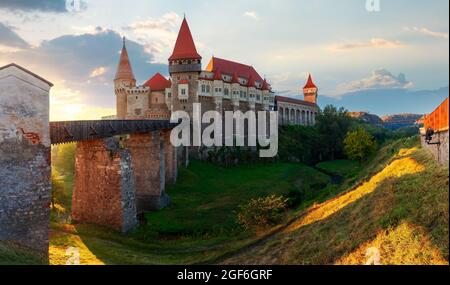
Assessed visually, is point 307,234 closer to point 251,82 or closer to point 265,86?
point 251,82

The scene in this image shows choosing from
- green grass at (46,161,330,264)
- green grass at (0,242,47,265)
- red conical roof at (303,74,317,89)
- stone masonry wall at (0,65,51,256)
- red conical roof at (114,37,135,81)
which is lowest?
green grass at (46,161,330,264)

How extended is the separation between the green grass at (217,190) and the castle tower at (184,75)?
8.74 metres

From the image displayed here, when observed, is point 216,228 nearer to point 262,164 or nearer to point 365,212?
point 365,212

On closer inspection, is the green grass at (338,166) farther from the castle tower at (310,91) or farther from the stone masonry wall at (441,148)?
the stone masonry wall at (441,148)

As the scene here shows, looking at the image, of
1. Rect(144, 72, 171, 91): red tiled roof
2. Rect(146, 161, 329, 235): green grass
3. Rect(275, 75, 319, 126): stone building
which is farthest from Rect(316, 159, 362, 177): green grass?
Rect(144, 72, 171, 91): red tiled roof

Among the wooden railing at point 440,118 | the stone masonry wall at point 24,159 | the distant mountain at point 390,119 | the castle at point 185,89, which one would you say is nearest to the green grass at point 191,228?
the stone masonry wall at point 24,159

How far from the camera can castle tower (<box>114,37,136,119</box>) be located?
5062cm

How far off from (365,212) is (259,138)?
43.4m

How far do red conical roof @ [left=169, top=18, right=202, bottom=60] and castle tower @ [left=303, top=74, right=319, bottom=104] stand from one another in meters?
44.6

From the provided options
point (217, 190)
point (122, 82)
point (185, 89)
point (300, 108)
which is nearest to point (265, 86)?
point (185, 89)

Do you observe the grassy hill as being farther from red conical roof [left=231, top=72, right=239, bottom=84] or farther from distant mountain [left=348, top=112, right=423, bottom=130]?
distant mountain [left=348, top=112, right=423, bottom=130]

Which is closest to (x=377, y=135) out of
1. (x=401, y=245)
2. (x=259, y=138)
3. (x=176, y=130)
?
(x=259, y=138)

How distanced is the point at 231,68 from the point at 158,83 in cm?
1427
